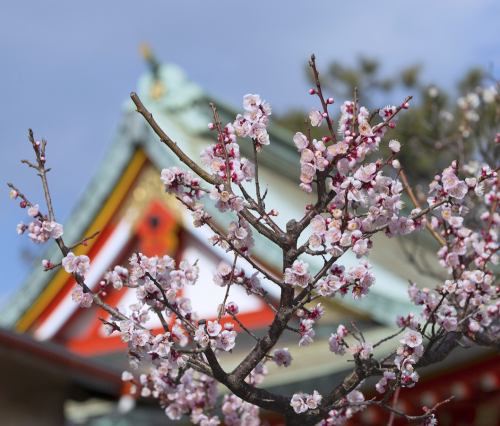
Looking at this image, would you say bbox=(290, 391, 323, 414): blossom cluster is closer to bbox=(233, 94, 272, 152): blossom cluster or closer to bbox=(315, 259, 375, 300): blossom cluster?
bbox=(315, 259, 375, 300): blossom cluster

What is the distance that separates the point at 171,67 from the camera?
388 inches

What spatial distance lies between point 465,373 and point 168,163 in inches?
170

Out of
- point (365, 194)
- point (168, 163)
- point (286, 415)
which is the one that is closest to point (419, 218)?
point (365, 194)

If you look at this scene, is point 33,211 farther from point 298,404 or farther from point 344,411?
point 344,411

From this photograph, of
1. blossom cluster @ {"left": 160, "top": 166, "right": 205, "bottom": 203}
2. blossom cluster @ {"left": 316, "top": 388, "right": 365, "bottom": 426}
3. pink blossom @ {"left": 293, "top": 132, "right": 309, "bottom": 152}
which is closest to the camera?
pink blossom @ {"left": 293, "top": 132, "right": 309, "bottom": 152}

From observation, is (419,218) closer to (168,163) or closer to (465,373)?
(465,373)

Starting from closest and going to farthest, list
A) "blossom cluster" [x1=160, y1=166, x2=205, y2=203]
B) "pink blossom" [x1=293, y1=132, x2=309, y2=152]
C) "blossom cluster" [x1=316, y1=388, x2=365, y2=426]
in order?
1. "pink blossom" [x1=293, y1=132, x2=309, y2=152]
2. "blossom cluster" [x1=160, y1=166, x2=205, y2=203]
3. "blossom cluster" [x1=316, y1=388, x2=365, y2=426]

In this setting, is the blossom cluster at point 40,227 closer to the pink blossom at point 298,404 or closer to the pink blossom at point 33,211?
the pink blossom at point 33,211

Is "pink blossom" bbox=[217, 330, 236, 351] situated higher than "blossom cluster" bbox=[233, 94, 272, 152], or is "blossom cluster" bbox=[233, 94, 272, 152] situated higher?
"blossom cluster" bbox=[233, 94, 272, 152]

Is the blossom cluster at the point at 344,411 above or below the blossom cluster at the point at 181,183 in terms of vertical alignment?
below

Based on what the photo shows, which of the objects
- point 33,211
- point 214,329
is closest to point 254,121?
point 214,329

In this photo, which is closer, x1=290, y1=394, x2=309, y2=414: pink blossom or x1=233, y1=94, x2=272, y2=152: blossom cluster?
x1=233, y1=94, x2=272, y2=152: blossom cluster

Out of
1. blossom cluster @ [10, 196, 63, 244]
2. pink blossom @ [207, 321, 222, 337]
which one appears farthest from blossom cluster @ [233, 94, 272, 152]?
blossom cluster @ [10, 196, 63, 244]

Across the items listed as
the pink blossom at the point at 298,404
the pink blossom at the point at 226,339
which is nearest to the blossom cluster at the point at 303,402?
the pink blossom at the point at 298,404
